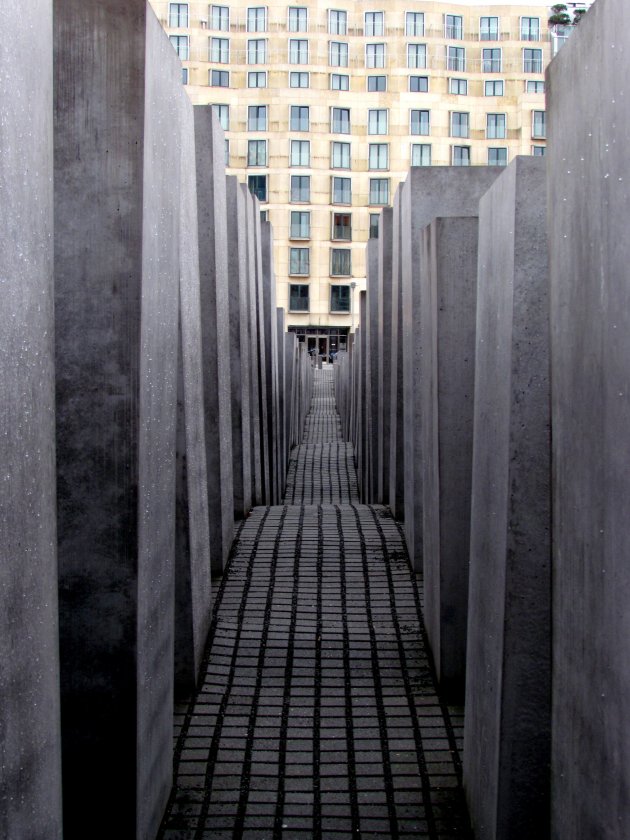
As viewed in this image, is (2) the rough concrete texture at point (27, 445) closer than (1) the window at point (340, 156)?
Yes

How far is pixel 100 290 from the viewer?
3.75 m

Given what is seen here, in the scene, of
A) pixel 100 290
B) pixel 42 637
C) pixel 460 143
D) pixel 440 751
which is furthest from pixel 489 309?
pixel 460 143

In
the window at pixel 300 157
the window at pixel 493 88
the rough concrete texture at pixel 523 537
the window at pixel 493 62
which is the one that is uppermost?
the window at pixel 493 62

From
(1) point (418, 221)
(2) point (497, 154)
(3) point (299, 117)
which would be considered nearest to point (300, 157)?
(3) point (299, 117)

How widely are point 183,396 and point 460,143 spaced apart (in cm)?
4592

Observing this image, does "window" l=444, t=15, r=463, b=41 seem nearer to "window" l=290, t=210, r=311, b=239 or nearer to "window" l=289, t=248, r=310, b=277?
"window" l=290, t=210, r=311, b=239

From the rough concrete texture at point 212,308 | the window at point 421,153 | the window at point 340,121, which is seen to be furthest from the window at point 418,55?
the rough concrete texture at point 212,308

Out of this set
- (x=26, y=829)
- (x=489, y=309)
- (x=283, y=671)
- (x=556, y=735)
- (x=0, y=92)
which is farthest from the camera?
(x=283, y=671)

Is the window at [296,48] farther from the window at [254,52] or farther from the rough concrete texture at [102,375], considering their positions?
the rough concrete texture at [102,375]

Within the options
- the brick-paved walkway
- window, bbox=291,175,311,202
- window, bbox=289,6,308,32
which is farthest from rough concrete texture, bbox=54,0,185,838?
window, bbox=289,6,308,32

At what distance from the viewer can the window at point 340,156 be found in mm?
48344

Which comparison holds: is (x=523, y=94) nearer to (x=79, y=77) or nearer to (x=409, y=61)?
(x=409, y=61)

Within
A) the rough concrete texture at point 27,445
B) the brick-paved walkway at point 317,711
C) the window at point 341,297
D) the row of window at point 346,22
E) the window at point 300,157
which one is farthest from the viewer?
the window at point 341,297

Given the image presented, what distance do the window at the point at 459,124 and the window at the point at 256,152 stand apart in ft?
29.0
